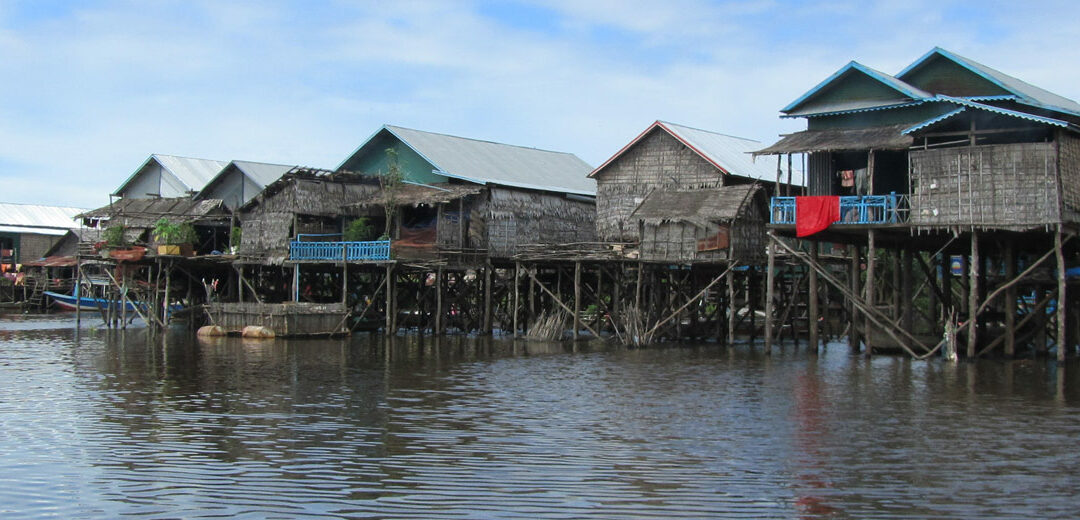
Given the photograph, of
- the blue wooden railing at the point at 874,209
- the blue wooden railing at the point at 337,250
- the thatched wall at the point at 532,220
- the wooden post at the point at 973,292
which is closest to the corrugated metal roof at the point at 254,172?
the blue wooden railing at the point at 337,250

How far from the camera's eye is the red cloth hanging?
84.1 ft

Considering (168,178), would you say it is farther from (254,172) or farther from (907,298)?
(907,298)

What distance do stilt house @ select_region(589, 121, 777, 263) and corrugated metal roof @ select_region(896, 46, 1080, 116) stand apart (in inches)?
239

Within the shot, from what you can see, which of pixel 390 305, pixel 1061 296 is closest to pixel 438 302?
pixel 390 305

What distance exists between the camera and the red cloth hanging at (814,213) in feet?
84.1

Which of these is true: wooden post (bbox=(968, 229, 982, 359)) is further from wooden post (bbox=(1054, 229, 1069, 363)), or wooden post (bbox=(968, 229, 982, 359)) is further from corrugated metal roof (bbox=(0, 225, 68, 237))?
corrugated metal roof (bbox=(0, 225, 68, 237))

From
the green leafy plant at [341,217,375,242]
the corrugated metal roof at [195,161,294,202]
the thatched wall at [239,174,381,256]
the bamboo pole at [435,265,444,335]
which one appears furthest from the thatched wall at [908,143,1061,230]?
the corrugated metal roof at [195,161,294,202]

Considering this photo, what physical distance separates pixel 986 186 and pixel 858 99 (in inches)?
181

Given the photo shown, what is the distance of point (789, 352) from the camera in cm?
2936

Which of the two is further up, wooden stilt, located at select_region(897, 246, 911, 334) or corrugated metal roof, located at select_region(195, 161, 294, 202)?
corrugated metal roof, located at select_region(195, 161, 294, 202)

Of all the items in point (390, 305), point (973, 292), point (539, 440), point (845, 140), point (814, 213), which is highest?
point (845, 140)

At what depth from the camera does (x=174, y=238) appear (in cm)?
3944

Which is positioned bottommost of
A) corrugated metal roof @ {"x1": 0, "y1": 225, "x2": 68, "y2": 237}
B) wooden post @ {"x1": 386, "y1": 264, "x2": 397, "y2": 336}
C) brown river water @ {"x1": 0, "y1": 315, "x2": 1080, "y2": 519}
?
brown river water @ {"x1": 0, "y1": 315, "x2": 1080, "y2": 519}

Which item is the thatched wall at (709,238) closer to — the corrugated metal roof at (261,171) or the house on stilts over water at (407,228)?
the house on stilts over water at (407,228)
